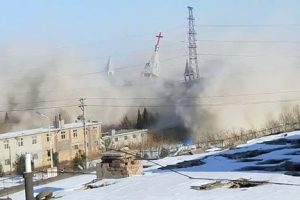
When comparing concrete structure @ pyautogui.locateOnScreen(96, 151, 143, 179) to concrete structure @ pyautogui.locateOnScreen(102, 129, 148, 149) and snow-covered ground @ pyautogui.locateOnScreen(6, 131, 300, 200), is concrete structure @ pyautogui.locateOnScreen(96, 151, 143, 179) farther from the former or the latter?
concrete structure @ pyautogui.locateOnScreen(102, 129, 148, 149)

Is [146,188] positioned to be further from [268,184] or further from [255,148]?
[255,148]

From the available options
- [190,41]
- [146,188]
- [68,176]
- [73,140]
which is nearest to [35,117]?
[73,140]

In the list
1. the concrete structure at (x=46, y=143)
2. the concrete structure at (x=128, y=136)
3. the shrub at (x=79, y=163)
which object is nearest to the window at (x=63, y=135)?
the concrete structure at (x=46, y=143)

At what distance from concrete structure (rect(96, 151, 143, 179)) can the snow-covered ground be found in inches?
9.8

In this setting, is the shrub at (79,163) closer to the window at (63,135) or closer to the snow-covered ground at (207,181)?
the window at (63,135)

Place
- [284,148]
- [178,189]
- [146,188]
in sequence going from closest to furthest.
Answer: [178,189]
[146,188]
[284,148]

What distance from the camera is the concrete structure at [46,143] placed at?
5472 centimetres

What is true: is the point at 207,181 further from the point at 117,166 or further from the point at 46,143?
the point at 46,143

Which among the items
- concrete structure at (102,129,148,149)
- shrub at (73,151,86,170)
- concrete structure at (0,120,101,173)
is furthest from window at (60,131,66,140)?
shrub at (73,151,86,170)

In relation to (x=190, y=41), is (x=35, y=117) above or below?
below

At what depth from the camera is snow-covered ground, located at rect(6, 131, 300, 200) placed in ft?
24.6

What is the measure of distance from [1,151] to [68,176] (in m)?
43.5

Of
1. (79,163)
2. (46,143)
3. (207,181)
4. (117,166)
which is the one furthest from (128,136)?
(207,181)

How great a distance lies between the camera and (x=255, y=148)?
12555 mm
